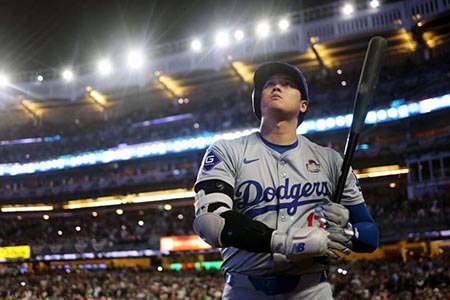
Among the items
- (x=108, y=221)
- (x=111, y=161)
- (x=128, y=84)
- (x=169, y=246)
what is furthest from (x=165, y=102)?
(x=169, y=246)

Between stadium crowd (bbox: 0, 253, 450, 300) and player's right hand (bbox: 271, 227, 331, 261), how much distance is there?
13.6 m

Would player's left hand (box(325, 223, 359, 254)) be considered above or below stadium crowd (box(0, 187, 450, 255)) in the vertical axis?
below

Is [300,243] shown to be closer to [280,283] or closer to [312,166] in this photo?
[280,283]

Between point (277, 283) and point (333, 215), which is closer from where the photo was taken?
point (333, 215)

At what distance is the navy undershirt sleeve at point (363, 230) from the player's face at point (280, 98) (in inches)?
26.8

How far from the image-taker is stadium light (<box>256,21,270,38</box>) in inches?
1507

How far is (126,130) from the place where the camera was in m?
42.9

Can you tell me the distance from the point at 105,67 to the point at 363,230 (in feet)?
141

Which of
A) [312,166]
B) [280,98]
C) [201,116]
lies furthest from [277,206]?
[201,116]

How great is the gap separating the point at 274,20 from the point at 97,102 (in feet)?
56.7

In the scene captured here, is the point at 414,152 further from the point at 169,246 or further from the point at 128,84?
the point at 128,84

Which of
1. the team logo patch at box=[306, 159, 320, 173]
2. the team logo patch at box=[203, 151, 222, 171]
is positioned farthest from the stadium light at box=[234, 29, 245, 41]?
the team logo patch at box=[203, 151, 222, 171]

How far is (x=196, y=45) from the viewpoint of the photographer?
4119 cm

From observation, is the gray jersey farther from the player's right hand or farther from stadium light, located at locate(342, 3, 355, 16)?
stadium light, located at locate(342, 3, 355, 16)
